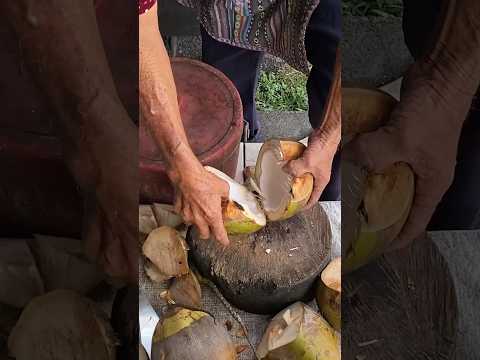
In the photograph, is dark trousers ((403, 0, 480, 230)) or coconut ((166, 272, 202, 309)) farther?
coconut ((166, 272, 202, 309))

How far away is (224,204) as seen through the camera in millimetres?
575

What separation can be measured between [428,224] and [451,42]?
19 centimetres

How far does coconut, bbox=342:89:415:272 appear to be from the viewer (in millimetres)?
529

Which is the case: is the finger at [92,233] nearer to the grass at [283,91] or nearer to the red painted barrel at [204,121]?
the red painted barrel at [204,121]

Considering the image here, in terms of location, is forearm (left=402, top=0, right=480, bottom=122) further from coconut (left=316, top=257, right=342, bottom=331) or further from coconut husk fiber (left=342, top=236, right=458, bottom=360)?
coconut (left=316, top=257, right=342, bottom=331)

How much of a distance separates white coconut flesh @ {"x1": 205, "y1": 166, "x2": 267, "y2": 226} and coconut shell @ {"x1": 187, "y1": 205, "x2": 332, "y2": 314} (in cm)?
11

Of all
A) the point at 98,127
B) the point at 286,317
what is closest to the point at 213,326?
the point at 286,317

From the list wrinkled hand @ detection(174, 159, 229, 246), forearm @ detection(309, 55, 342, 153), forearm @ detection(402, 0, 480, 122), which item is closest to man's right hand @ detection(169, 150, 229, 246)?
wrinkled hand @ detection(174, 159, 229, 246)

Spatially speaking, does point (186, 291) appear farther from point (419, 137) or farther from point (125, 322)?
point (419, 137)

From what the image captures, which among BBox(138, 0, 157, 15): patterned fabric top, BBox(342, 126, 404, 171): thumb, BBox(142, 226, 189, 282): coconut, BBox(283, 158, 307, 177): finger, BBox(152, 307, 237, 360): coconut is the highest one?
BBox(138, 0, 157, 15): patterned fabric top

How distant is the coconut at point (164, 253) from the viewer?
64 centimetres

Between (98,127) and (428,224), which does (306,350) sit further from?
(98,127)

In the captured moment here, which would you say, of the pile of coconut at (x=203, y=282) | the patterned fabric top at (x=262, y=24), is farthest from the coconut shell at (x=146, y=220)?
the patterned fabric top at (x=262, y=24)

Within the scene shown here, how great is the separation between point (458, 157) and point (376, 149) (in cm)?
9
